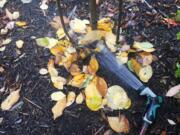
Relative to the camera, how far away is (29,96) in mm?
1941

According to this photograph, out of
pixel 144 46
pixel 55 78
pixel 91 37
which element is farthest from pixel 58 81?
pixel 144 46

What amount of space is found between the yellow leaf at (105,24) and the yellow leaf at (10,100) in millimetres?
722

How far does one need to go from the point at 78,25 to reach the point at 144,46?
500 mm

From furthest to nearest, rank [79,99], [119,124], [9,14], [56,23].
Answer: [9,14] → [56,23] → [79,99] → [119,124]

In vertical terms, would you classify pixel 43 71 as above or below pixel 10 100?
above

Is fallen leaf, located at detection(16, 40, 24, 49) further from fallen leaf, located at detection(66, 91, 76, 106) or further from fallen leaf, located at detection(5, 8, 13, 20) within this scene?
fallen leaf, located at detection(66, 91, 76, 106)

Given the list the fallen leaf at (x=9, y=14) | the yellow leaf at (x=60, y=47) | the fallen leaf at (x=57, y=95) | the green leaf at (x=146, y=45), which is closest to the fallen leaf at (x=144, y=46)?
the green leaf at (x=146, y=45)

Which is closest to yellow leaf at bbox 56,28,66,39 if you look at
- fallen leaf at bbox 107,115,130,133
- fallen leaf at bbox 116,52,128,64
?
fallen leaf at bbox 116,52,128,64

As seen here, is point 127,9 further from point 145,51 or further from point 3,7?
point 3,7

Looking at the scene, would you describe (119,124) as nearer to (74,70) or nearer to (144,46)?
(74,70)

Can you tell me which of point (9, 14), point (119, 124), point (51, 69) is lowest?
point (119, 124)

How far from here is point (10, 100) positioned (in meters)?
1.93

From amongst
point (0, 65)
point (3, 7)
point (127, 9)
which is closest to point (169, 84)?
point (127, 9)

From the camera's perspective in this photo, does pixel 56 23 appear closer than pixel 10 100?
No
